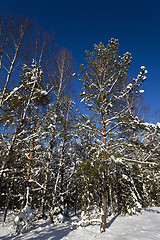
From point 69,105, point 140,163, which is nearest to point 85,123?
point 140,163

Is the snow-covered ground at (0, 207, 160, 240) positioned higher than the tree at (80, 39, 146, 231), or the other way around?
the tree at (80, 39, 146, 231)

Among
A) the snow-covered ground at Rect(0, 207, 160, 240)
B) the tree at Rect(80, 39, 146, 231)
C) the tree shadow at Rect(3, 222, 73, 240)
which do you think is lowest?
the tree shadow at Rect(3, 222, 73, 240)

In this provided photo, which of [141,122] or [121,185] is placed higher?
[141,122]

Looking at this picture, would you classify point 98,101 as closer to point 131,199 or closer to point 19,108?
point 19,108

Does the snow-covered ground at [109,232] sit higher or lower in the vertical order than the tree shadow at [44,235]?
higher

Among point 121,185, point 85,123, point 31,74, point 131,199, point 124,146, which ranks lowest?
point 131,199

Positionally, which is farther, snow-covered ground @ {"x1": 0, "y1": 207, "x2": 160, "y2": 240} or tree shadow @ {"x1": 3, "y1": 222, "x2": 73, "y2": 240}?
tree shadow @ {"x1": 3, "y1": 222, "x2": 73, "y2": 240}

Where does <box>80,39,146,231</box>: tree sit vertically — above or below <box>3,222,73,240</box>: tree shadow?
above

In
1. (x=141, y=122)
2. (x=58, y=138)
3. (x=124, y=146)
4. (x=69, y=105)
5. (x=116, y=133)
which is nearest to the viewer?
(x=141, y=122)

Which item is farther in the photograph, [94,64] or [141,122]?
[94,64]

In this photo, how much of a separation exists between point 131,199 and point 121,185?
4.06ft

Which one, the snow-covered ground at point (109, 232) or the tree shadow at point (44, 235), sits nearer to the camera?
the snow-covered ground at point (109, 232)

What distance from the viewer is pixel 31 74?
6496 millimetres

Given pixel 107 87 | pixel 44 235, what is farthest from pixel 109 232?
pixel 107 87
